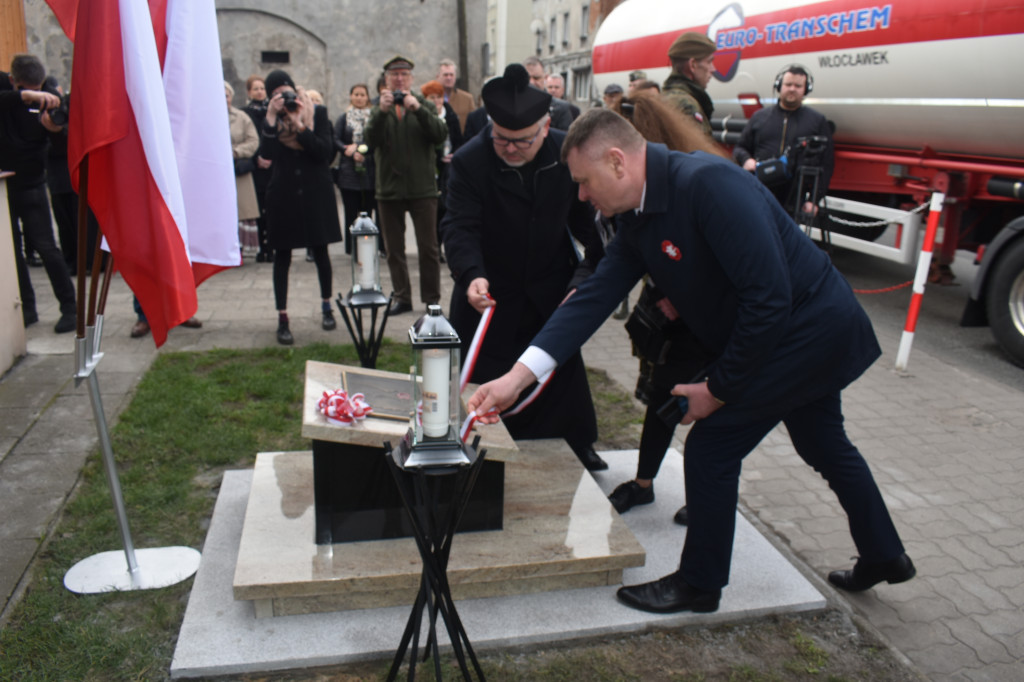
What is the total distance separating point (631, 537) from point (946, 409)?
3100 millimetres

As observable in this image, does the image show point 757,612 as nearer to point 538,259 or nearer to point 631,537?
point 631,537

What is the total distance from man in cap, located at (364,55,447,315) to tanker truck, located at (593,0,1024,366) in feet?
12.4

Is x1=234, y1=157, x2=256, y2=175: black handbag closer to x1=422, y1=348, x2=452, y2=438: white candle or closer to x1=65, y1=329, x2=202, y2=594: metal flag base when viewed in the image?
x1=65, y1=329, x2=202, y2=594: metal flag base

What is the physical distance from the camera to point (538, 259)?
377 centimetres

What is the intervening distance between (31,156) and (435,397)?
5.49 metres

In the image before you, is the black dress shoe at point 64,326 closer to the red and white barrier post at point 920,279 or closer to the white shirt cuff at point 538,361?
the white shirt cuff at point 538,361

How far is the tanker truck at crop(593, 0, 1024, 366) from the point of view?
612 cm

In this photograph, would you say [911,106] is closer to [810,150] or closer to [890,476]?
[810,150]

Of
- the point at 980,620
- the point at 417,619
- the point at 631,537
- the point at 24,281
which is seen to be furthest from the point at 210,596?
the point at 24,281

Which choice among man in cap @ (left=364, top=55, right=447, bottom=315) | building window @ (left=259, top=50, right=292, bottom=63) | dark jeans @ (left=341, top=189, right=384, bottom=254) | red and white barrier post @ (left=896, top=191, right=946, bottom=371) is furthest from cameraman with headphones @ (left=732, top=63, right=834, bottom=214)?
building window @ (left=259, top=50, right=292, bottom=63)

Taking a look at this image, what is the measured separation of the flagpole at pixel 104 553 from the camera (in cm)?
279

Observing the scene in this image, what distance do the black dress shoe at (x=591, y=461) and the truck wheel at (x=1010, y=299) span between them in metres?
3.85

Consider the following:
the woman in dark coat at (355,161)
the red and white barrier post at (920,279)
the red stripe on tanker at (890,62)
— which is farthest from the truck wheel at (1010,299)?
the woman in dark coat at (355,161)

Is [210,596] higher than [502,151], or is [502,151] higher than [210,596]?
[502,151]
